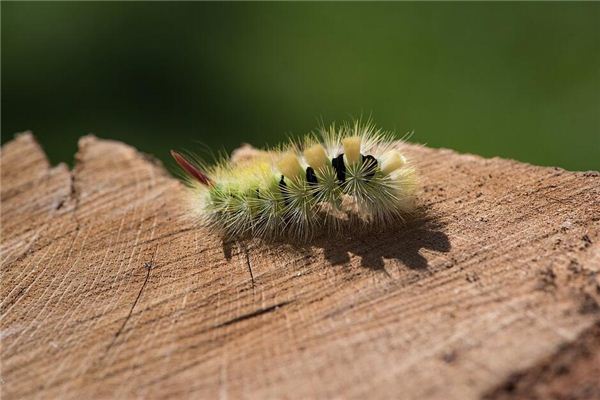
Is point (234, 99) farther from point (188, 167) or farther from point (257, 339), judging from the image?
point (257, 339)

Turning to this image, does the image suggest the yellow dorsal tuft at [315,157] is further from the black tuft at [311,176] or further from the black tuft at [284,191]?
the black tuft at [284,191]

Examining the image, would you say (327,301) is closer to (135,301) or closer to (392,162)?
(135,301)

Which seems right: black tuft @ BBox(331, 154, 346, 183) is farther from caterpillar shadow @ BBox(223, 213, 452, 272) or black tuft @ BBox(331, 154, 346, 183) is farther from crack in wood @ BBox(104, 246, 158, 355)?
crack in wood @ BBox(104, 246, 158, 355)

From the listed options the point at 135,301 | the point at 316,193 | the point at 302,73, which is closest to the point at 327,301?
the point at 135,301

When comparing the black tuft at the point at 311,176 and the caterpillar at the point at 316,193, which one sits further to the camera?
the black tuft at the point at 311,176

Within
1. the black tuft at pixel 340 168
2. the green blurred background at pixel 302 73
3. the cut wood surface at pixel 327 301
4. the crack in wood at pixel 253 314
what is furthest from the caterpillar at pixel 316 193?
the green blurred background at pixel 302 73

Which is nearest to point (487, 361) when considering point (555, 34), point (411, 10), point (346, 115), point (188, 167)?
point (188, 167)
